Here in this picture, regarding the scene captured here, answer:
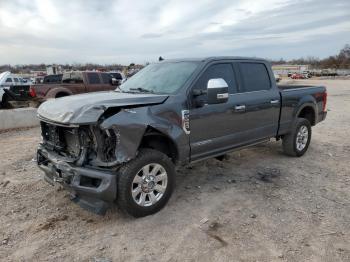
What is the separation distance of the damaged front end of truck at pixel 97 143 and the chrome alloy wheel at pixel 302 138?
3770 millimetres

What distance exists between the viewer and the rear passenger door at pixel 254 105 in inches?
213

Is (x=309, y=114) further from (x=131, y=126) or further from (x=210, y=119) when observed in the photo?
(x=131, y=126)

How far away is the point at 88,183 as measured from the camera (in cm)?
398

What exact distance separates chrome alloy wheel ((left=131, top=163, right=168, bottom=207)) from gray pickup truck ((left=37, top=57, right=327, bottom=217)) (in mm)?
12

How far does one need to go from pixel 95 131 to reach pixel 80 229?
1152mm

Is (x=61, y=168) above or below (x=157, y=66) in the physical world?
below

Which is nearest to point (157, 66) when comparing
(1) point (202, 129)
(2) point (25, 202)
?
(1) point (202, 129)

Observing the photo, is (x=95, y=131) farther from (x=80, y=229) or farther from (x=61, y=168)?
(x=80, y=229)

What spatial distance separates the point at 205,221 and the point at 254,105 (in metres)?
2.26

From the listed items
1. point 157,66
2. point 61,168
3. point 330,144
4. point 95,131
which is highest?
point 157,66

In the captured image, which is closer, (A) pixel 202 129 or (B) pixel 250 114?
(A) pixel 202 129

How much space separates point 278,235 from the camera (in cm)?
381

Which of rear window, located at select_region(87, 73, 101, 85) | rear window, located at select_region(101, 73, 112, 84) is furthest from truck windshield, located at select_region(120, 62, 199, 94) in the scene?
rear window, located at select_region(101, 73, 112, 84)

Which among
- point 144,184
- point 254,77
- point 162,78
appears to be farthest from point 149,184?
point 254,77
